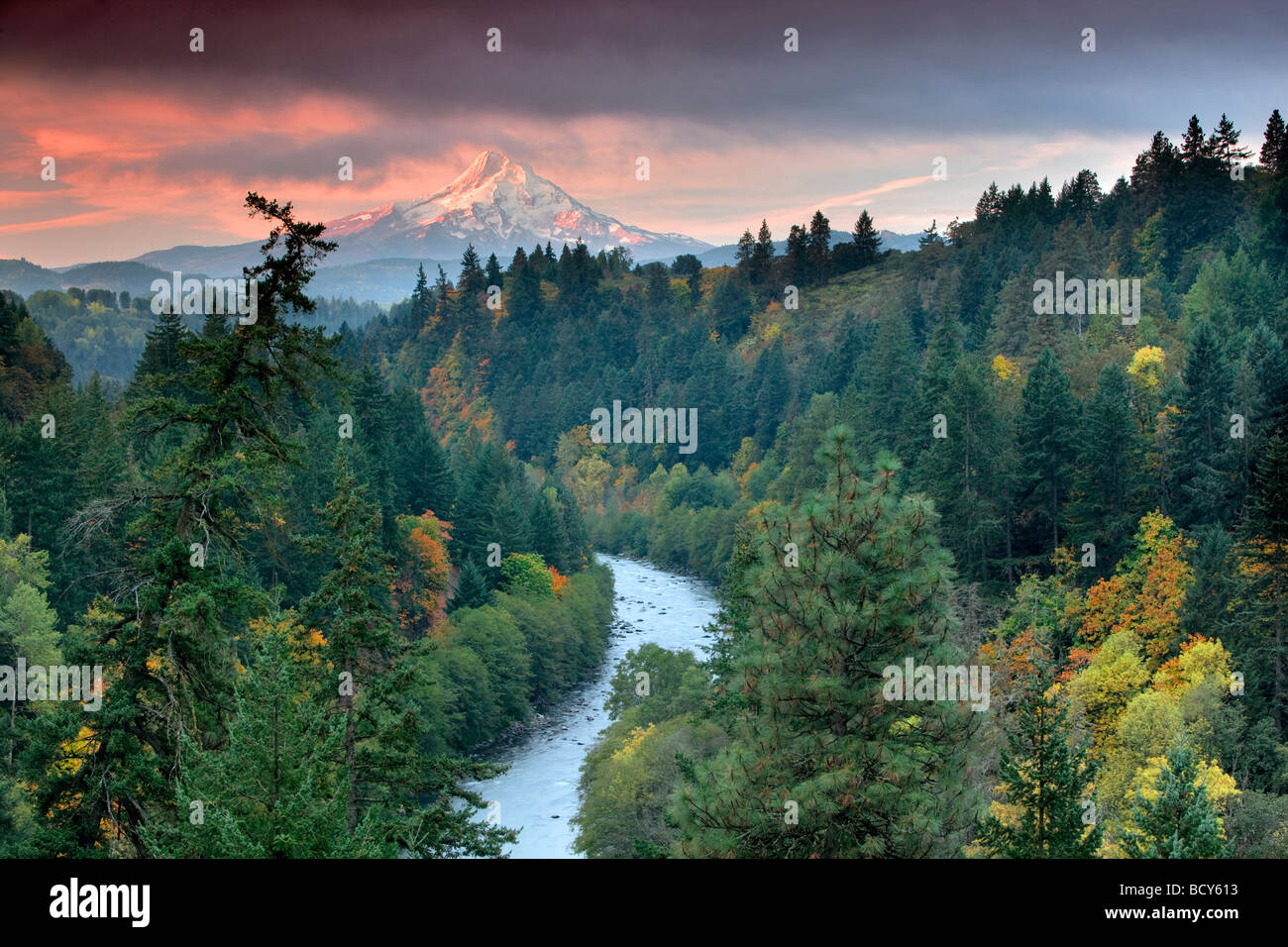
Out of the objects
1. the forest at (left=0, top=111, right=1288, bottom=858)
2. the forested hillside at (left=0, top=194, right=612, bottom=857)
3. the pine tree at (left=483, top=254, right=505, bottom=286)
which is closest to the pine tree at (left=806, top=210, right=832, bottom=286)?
the forest at (left=0, top=111, right=1288, bottom=858)

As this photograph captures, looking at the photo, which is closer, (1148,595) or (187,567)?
(187,567)

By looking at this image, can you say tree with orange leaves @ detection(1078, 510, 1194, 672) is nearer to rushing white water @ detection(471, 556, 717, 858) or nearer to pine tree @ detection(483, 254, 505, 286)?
rushing white water @ detection(471, 556, 717, 858)

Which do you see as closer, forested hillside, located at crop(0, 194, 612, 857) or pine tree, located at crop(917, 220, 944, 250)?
forested hillside, located at crop(0, 194, 612, 857)

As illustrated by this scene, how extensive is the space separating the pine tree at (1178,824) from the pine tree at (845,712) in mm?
3631

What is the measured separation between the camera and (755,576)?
64.1 feet

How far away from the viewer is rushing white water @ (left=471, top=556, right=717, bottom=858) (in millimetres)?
45906

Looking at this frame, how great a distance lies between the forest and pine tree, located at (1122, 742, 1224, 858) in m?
0.09

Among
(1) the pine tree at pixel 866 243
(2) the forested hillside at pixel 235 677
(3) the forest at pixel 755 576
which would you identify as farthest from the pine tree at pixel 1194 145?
(2) the forested hillside at pixel 235 677

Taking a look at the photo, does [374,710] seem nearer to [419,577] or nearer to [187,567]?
[187,567]

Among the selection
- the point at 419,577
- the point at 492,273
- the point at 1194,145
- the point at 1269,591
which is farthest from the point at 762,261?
the point at 1269,591

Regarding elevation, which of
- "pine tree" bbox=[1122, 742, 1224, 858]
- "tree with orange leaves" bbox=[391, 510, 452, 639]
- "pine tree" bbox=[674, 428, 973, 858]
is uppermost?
"pine tree" bbox=[674, 428, 973, 858]

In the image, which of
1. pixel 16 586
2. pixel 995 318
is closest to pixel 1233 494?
pixel 995 318

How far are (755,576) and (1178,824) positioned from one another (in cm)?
864
